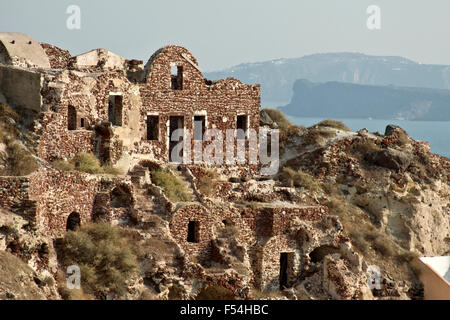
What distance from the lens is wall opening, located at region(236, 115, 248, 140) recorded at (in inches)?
1811

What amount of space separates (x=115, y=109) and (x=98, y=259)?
1080cm

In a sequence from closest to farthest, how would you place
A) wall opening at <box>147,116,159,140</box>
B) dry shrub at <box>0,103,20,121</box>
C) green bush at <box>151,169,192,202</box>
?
dry shrub at <box>0,103,20,121</box> → green bush at <box>151,169,192,202</box> → wall opening at <box>147,116,159,140</box>

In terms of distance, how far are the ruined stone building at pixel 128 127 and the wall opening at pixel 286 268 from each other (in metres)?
0.05

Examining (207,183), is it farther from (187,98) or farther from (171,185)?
(187,98)

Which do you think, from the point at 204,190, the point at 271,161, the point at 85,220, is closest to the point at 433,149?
the point at 271,161

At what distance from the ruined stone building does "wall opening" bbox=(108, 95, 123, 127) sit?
4cm

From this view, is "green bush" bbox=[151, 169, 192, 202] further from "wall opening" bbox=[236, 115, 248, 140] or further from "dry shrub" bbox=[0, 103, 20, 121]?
"dry shrub" bbox=[0, 103, 20, 121]

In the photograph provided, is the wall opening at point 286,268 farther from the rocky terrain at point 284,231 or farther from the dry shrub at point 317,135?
the dry shrub at point 317,135

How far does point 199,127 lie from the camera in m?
44.7

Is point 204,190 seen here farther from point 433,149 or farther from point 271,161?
point 433,149

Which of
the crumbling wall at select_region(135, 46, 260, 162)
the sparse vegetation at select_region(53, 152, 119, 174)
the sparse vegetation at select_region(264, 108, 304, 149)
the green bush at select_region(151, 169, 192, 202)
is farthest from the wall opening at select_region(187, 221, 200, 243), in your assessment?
the sparse vegetation at select_region(264, 108, 304, 149)

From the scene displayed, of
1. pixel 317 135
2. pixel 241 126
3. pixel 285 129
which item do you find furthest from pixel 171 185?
pixel 285 129

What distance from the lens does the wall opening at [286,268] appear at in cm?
3947

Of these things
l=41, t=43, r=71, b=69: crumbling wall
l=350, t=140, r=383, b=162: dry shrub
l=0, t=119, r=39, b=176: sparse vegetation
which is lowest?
l=350, t=140, r=383, b=162: dry shrub
